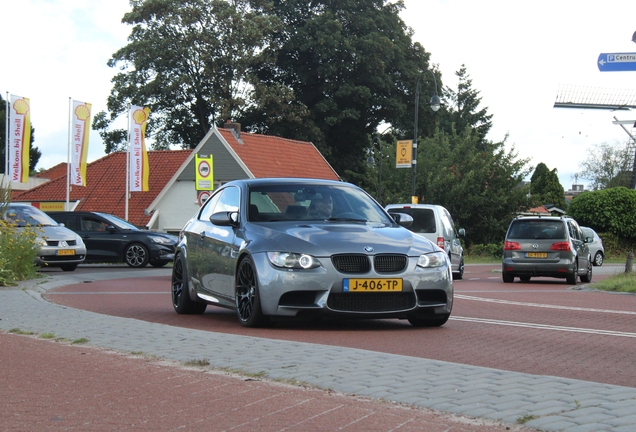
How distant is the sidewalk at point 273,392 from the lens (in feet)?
16.3

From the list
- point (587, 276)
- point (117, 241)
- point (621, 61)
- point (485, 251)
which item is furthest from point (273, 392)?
point (485, 251)

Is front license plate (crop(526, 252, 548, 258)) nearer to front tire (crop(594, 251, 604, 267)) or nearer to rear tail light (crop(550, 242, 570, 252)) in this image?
rear tail light (crop(550, 242, 570, 252))

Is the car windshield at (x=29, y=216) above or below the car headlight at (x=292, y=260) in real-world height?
above

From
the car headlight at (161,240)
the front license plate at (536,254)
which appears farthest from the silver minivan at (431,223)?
the car headlight at (161,240)

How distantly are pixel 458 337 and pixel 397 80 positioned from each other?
5368cm

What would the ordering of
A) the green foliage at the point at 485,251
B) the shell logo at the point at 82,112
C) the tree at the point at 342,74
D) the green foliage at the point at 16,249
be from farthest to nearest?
the tree at the point at 342,74
the green foliage at the point at 485,251
the shell logo at the point at 82,112
the green foliage at the point at 16,249

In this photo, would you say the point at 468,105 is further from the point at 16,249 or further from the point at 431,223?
the point at 16,249

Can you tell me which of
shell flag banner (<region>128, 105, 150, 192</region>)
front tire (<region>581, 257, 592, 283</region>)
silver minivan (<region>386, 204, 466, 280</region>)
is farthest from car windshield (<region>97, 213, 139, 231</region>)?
shell flag banner (<region>128, 105, 150, 192</region>)

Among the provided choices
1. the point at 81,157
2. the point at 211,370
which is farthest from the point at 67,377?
the point at 81,157

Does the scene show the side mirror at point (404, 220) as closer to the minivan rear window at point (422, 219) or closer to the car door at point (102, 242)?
the minivan rear window at point (422, 219)

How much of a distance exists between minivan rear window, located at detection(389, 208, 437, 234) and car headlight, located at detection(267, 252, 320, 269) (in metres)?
13.5

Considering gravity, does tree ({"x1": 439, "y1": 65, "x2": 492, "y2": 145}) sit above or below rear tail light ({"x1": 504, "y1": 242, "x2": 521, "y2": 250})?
above

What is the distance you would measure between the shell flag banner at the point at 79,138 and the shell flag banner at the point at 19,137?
2.18 metres

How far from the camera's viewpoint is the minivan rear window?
2272 cm
